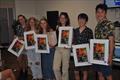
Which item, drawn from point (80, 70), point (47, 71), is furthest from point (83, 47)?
point (47, 71)

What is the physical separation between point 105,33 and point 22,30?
80.0 inches

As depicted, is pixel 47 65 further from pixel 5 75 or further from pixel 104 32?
pixel 104 32

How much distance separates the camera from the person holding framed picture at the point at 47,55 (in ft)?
15.4

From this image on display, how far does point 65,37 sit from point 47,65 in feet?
2.85

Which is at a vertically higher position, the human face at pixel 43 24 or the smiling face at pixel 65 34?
the human face at pixel 43 24

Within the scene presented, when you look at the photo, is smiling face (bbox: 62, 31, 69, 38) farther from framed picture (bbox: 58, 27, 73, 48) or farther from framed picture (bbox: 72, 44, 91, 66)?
framed picture (bbox: 72, 44, 91, 66)

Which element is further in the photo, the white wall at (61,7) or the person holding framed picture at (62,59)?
the white wall at (61,7)

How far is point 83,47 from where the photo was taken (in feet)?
13.7

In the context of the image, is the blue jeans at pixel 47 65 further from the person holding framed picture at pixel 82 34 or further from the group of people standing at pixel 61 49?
the person holding framed picture at pixel 82 34

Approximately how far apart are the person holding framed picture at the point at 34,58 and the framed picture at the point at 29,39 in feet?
0.33

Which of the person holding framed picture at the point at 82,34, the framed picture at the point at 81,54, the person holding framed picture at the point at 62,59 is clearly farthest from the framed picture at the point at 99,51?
the person holding framed picture at the point at 62,59

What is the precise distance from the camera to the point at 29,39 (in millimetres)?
4957

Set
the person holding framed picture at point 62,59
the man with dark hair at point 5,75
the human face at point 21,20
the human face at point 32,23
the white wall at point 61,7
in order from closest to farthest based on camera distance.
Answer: the man with dark hair at point 5,75 → the person holding framed picture at point 62,59 → the human face at point 32,23 → the human face at point 21,20 → the white wall at point 61,7

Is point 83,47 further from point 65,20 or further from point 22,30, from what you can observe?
point 22,30
